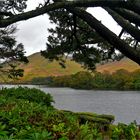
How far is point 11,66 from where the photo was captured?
28516mm

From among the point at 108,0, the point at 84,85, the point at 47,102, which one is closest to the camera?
the point at 108,0

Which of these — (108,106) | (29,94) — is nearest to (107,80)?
(108,106)

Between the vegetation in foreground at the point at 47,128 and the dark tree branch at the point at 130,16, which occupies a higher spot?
the dark tree branch at the point at 130,16

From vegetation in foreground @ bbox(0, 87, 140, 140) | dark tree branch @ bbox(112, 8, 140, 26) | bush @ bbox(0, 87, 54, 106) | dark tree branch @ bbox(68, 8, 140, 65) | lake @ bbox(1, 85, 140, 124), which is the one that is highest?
dark tree branch @ bbox(112, 8, 140, 26)

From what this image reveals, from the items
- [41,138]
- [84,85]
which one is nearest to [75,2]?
[41,138]

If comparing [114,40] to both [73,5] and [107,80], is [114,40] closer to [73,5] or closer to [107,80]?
[73,5]

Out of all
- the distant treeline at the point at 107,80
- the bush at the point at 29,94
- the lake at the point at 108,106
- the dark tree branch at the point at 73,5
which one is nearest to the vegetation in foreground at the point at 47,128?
the dark tree branch at the point at 73,5

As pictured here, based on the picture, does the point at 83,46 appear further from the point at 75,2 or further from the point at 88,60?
the point at 75,2

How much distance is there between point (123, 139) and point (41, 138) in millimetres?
1803

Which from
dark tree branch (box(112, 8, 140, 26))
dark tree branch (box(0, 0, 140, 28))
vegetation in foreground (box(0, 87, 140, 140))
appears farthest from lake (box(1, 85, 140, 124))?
vegetation in foreground (box(0, 87, 140, 140))

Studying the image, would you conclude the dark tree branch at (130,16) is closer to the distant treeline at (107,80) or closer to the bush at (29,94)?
the bush at (29,94)

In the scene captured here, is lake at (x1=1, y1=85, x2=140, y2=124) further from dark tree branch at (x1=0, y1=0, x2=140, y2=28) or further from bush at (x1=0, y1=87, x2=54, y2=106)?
dark tree branch at (x1=0, y1=0, x2=140, y2=28)

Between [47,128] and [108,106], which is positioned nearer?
[47,128]

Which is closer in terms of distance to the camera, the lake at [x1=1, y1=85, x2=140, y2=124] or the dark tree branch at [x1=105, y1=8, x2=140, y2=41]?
the dark tree branch at [x1=105, y1=8, x2=140, y2=41]
